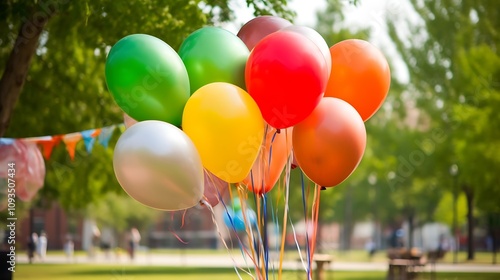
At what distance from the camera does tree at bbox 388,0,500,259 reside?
26.2 metres

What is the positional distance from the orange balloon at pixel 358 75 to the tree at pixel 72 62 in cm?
472

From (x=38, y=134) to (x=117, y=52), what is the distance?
12476 mm

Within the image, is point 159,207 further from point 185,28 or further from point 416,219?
point 416,219

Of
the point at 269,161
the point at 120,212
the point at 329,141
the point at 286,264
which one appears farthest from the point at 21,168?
the point at 120,212

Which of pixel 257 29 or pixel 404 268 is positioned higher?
pixel 257 29

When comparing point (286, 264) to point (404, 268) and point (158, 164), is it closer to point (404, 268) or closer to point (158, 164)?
point (404, 268)

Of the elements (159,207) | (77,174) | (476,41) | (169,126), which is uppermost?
(476,41)

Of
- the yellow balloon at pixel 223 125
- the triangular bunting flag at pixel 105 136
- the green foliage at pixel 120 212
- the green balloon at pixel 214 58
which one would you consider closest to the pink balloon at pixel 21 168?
the triangular bunting flag at pixel 105 136

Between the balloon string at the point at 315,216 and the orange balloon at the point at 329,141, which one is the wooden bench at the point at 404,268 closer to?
the balloon string at the point at 315,216

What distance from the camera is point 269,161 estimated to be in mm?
8984

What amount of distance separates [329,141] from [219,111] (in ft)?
3.88

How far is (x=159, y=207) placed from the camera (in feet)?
26.4

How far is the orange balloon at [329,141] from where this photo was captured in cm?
836

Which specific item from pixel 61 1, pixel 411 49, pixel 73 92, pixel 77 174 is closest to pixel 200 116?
pixel 61 1
